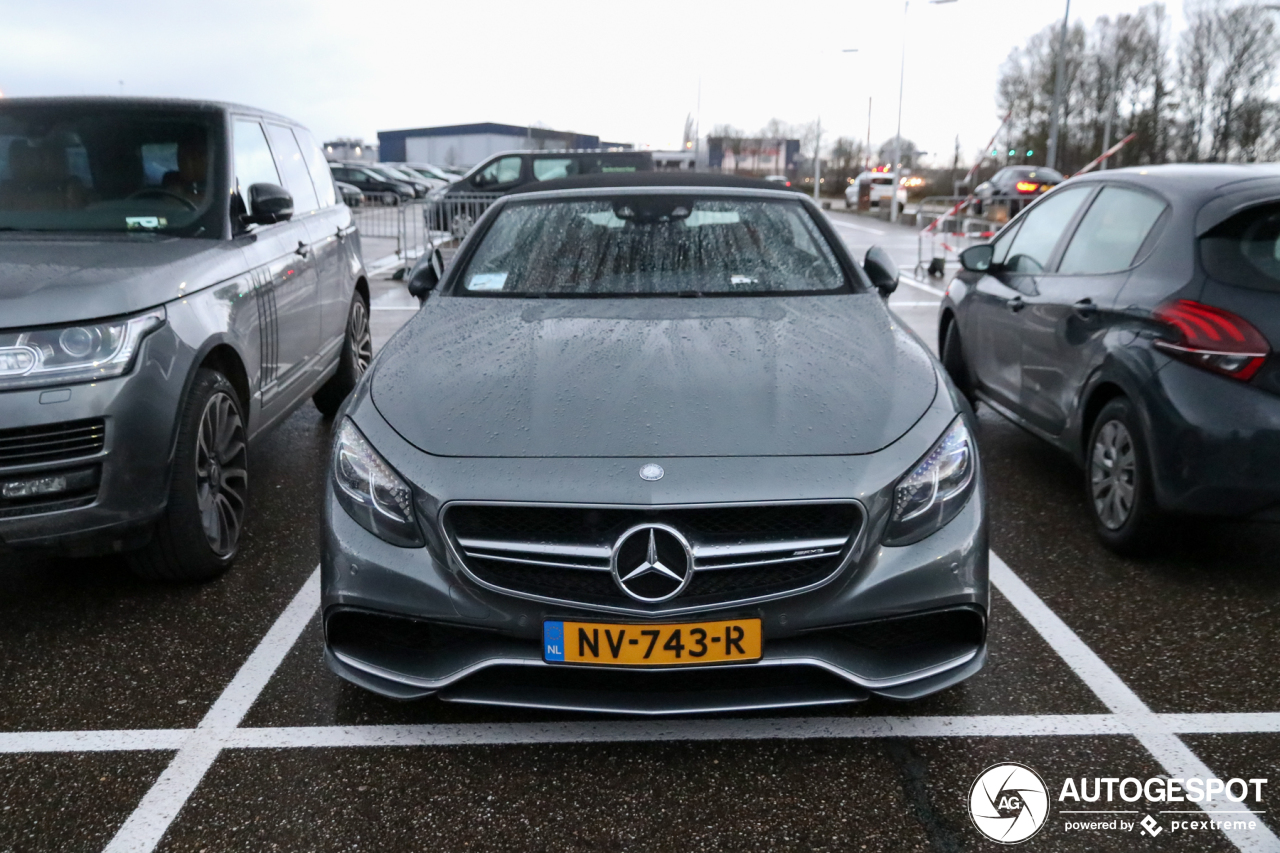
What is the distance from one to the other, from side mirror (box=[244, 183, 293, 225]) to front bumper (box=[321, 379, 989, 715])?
7.29 ft

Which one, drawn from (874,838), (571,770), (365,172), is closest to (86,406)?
(571,770)

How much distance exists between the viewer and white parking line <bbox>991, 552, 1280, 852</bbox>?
7.94 feet

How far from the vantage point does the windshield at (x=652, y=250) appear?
380cm

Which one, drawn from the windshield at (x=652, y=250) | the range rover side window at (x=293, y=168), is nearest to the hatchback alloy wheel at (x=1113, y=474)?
the windshield at (x=652, y=250)

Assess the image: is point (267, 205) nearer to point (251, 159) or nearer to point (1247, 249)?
point (251, 159)

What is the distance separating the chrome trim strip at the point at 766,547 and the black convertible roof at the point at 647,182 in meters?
2.27

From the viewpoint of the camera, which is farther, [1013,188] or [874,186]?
[874,186]

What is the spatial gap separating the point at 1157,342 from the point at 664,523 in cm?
234

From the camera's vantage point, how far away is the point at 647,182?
4539mm

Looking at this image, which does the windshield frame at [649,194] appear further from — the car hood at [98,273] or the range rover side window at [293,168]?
the range rover side window at [293,168]

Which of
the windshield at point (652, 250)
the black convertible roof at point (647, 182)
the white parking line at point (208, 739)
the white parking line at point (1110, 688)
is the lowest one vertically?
the white parking line at point (208, 739)

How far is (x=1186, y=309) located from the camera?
370cm

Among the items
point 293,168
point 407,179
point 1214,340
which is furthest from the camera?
point 407,179

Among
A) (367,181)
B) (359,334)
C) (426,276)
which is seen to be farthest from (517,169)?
(367,181)
